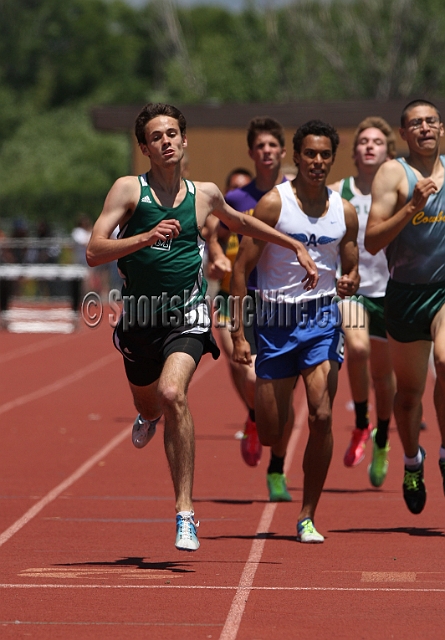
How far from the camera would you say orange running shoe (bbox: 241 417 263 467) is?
905 centimetres

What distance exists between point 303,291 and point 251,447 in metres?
2.17

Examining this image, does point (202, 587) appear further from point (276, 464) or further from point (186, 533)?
point (276, 464)

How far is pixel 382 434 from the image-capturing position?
8875 mm

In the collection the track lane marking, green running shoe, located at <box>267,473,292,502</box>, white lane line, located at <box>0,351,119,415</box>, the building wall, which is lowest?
white lane line, located at <box>0,351,119,415</box>

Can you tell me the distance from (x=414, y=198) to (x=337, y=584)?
2.00 metres

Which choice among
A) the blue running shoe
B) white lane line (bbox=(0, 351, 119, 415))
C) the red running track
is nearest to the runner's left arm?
the red running track

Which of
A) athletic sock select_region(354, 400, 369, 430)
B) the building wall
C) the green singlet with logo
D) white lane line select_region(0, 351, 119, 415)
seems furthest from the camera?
the building wall

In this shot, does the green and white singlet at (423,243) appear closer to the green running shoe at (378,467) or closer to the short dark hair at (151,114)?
the short dark hair at (151,114)

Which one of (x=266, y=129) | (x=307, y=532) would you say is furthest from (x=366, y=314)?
(x=307, y=532)

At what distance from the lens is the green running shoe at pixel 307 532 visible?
684 cm

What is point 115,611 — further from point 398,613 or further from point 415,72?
point 415,72

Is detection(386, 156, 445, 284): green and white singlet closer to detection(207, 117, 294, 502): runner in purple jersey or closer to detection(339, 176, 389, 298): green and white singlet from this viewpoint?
detection(207, 117, 294, 502): runner in purple jersey

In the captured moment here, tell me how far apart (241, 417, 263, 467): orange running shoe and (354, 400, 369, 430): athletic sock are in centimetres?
69

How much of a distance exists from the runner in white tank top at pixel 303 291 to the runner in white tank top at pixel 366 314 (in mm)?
1885
